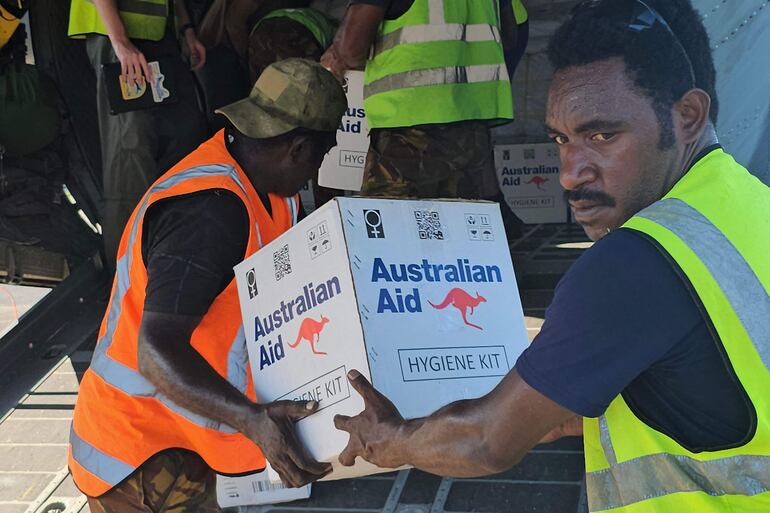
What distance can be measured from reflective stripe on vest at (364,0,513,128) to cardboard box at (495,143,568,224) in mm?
3235

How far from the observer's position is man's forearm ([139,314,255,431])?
2.07 meters

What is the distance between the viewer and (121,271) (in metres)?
2.32

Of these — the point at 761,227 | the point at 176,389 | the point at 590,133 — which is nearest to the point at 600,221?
the point at 590,133

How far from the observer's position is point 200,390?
2.09 metres

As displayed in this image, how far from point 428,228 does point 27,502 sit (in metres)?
2.14

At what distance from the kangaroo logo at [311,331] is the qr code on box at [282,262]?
0.13 metres

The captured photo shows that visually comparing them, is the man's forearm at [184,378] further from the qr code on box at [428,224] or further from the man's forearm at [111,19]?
the man's forearm at [111,19]

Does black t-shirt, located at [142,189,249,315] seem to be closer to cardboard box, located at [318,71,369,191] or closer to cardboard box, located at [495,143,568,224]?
cardboard box, located at [318,71,369,191]

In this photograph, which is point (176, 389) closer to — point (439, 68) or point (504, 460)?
point (504, 460)

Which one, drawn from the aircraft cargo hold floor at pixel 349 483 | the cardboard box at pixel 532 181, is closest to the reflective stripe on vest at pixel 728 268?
the aircraft cargo hold floor at pixel 349 483

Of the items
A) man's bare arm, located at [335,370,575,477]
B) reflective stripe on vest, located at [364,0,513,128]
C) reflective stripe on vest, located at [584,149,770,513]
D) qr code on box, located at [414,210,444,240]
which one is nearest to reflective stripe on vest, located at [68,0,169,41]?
reflective stripe on vest, located at [364,0,513,128]

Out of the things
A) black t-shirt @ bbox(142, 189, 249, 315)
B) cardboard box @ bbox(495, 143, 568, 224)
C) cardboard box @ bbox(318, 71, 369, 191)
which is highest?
black t-shirt @ bbox(142, 189, 249, 315)

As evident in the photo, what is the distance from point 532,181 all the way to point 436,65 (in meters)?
3.55

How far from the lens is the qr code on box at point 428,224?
6.88ft
